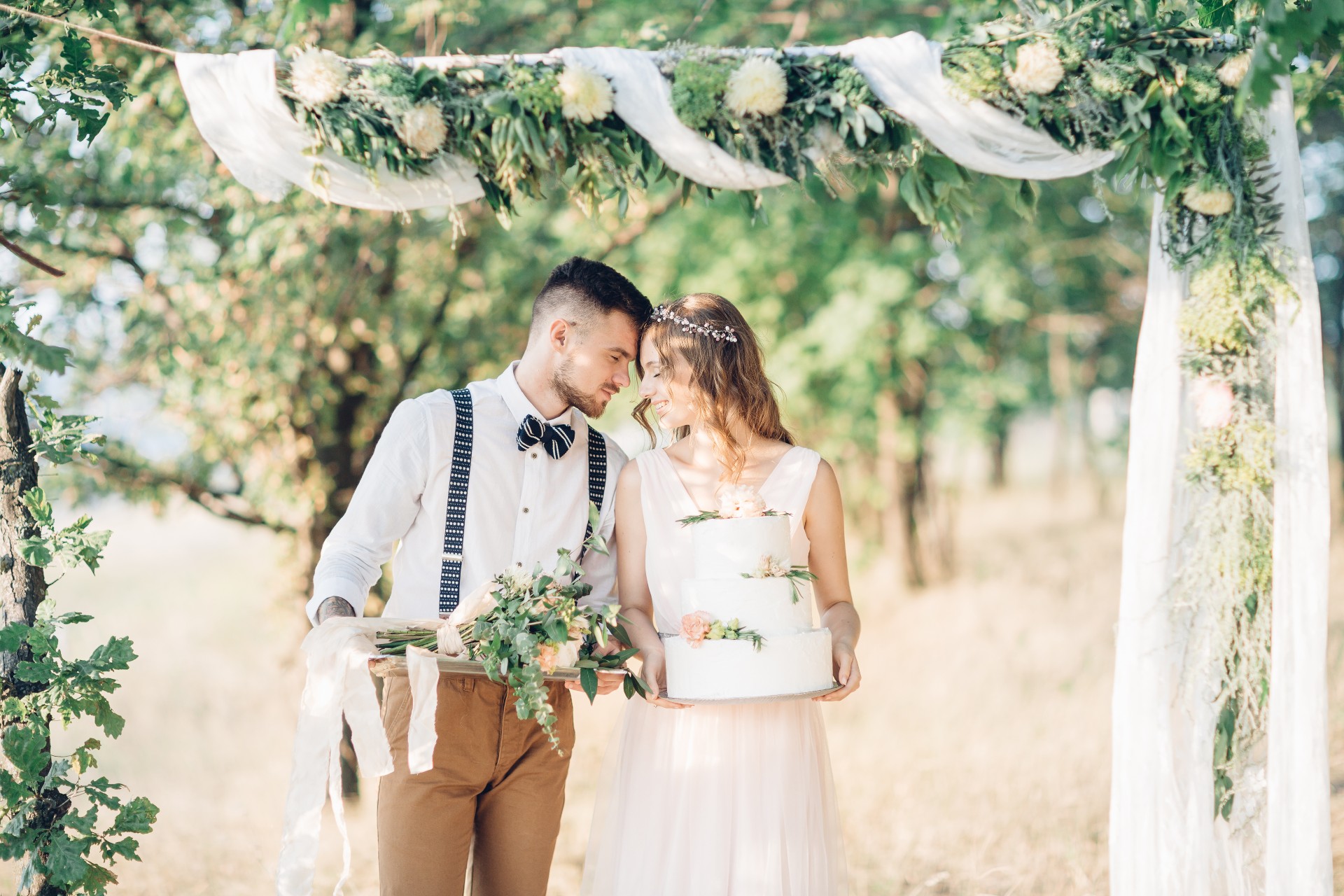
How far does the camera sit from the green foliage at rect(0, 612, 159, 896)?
10.6 ft

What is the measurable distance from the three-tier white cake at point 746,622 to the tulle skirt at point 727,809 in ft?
0.86

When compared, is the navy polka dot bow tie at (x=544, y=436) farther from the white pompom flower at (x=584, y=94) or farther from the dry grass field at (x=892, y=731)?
the dry grass field at (x=892, y=731)

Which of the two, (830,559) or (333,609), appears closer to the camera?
(333,609)

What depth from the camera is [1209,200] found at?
137 inches

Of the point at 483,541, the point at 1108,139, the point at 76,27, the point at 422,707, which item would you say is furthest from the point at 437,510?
the point at 1108,139

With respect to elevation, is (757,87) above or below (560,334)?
above

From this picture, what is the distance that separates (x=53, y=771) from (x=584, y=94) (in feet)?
8.72

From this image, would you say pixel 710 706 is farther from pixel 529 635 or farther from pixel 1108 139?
pixel 1108 139

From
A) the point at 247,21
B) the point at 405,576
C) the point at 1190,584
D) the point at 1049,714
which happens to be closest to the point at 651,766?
the point at 405,576

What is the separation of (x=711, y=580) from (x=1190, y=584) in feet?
5.36

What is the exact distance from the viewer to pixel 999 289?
405 inches

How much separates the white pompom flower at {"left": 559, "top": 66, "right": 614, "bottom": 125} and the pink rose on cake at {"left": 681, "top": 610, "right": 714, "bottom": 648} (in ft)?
5.16

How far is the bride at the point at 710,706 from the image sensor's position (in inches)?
130

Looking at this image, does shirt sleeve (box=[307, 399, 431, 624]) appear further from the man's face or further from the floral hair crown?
the floral hair crown
